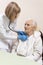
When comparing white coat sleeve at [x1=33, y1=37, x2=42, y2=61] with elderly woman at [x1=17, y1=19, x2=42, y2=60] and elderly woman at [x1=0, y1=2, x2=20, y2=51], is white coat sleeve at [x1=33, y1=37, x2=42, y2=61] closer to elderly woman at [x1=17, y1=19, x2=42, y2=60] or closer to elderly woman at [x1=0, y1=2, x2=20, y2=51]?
elderly woman at [x1=17, y1=19, x2=42, y2=60]

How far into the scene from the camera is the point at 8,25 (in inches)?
47.9

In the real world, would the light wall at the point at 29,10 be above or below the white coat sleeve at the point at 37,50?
above

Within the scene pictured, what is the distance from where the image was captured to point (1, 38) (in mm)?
1199

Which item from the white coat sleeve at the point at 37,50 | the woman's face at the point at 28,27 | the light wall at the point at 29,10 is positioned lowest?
the white coat sleeve at the point at 37,50

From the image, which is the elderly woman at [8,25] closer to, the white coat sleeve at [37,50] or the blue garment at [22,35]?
the blue garment at [22,35]

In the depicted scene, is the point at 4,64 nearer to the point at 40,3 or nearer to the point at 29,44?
the point at 29,44

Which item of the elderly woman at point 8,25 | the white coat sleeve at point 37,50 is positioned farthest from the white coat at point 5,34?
the white coat sleeve at point 37,50

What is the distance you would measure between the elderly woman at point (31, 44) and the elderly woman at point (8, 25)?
0.09 metres

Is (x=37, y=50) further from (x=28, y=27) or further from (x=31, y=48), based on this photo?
(x=28, y=27)

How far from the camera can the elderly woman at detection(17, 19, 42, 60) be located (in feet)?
3.80

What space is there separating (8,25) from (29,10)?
24 centimetres

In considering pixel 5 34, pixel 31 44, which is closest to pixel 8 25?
pixel 5 34

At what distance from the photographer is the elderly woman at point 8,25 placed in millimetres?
1195

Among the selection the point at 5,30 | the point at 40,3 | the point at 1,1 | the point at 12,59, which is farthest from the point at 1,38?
the point at 40,3
